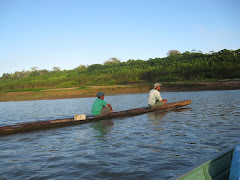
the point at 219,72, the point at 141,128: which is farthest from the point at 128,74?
the point at 141,128

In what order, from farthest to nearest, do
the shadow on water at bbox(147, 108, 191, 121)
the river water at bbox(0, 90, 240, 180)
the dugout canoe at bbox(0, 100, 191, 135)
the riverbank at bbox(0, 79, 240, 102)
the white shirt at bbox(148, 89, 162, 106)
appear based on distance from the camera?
the riverbank at bbox(0, 79, 240, 102)
the white shirt at bbox(148, 89, 162, 106)
the shadow on water at bbox(147, 108, 191, 121)
the dugout canoe at bbox(0, 100, 191, 135)
the river water at bbox(0, 90, 240, 180)

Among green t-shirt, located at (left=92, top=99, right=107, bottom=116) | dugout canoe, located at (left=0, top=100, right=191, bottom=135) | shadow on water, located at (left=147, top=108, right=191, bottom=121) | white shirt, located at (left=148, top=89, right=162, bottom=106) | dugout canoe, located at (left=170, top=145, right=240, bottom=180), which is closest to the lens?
dugout canoe, located at (left=170, top=145, right=240, bottom=180)

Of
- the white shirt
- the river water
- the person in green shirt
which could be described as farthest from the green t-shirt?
the white shirt

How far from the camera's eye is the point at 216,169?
2775mm

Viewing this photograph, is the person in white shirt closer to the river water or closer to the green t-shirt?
the river water

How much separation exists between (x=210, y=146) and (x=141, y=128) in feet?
9.34

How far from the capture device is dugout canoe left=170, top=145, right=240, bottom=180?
2.43 metres

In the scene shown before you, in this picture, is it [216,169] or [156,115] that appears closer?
[216,169]

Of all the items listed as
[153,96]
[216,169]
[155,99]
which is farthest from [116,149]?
[155,99]

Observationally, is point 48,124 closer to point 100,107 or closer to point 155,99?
point 100,107

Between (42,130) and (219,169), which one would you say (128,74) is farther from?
(219,169)

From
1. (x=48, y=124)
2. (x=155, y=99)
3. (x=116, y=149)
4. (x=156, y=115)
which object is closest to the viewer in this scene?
(x=116, y=149)

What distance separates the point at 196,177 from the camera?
8.37ft

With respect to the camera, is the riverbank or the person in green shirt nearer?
the person in green shirt
